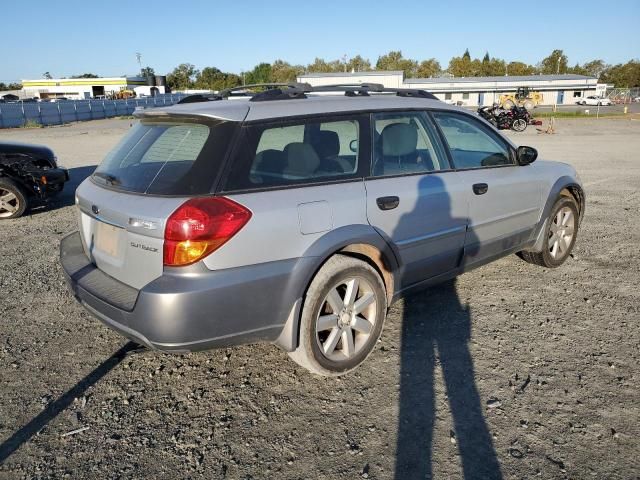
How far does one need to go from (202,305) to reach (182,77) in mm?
112681

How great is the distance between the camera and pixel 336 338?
3.13m

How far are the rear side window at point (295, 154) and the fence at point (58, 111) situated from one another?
22.9m

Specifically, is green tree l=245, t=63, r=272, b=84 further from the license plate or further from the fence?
the license plate

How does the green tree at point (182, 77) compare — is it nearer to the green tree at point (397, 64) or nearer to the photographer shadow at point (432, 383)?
the green tree at point (397, 64)

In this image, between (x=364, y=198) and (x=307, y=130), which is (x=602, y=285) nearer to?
(x=364, y=198)

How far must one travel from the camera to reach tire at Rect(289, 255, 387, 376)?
295 centimetres

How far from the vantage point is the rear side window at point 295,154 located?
275cm

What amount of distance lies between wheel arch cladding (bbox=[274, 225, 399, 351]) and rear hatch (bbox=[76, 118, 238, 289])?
0.71m

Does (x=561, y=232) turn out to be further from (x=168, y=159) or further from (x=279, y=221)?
(x=168, y=159)

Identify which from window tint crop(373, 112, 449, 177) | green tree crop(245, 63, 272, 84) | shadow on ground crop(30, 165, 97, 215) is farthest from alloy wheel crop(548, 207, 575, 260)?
green tree crop(245, 63, 272, 84)

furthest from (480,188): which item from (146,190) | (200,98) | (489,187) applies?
(146,190)

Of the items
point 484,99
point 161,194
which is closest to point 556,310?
point 161,194

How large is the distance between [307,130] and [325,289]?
1005mm

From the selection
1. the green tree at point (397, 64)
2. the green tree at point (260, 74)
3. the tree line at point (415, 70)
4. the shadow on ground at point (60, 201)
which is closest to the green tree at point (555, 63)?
the tree line at point (415, 70)
